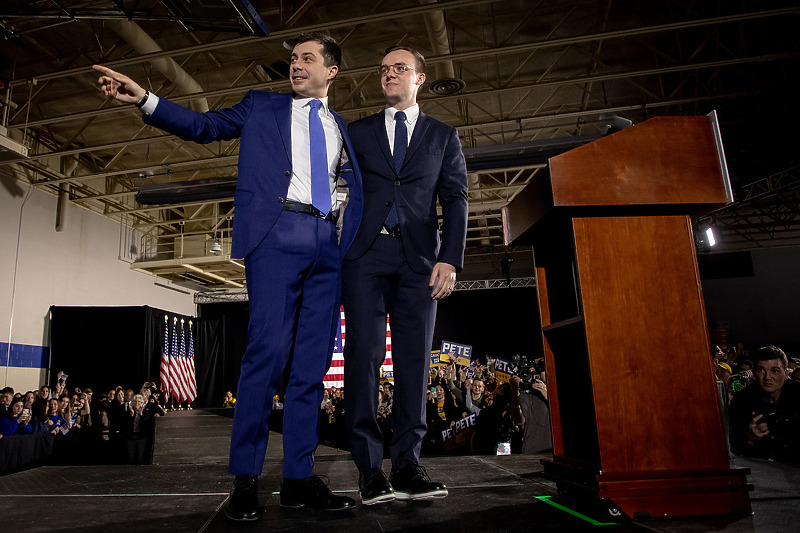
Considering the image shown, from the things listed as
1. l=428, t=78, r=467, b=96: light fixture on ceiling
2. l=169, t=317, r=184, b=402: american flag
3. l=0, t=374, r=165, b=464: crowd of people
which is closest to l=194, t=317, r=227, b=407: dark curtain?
l=169, t=317, r=184, b=402: american flag

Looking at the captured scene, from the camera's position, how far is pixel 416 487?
138 cm

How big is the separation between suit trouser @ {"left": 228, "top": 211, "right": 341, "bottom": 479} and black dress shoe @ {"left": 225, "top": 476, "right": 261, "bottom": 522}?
4 cm

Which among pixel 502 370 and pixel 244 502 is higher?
pixel 502 370

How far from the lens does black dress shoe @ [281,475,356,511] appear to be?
1.29 m

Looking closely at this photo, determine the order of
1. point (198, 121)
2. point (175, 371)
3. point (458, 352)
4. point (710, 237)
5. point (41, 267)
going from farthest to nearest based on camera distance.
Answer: point (175, 371) < point (458, 352) < point (710, 237) < point (41, 267) < point (198, 121)

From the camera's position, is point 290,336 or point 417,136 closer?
point 290,336

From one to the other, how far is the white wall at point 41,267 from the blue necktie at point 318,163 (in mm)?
10155

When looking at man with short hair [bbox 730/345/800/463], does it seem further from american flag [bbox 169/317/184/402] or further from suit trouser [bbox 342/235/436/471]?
american flag [bbox 169/317/184/402]

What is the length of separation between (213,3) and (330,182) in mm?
3386

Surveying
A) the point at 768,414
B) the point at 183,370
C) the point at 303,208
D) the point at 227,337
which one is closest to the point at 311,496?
the point at 303,208

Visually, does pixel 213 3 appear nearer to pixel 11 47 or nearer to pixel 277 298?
pixel 277 298

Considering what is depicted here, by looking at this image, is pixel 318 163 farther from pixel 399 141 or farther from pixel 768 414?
pixel 768 414

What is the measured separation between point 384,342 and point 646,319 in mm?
710

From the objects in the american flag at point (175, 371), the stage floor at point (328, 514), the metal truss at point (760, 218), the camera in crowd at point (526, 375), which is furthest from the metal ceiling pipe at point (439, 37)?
the american flag at point (175, 371)
